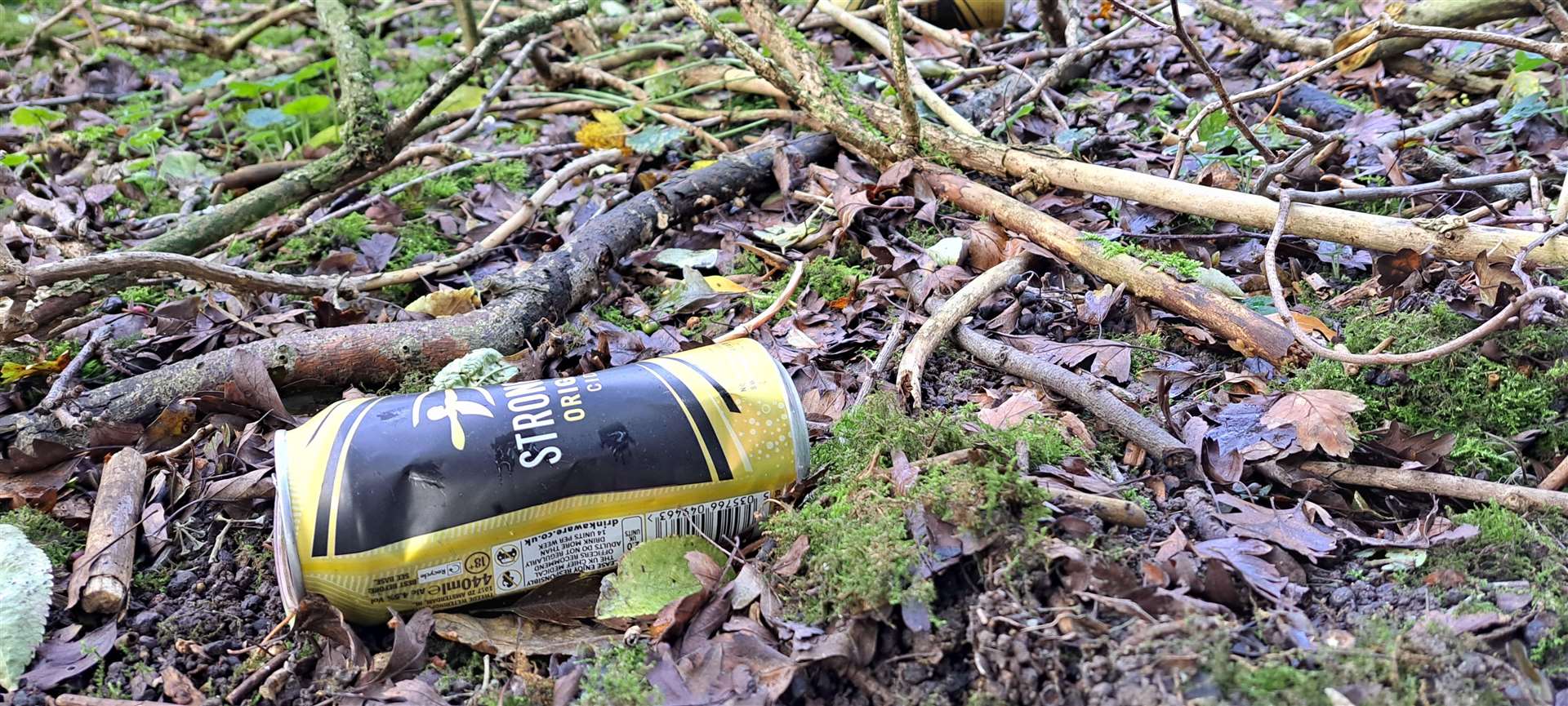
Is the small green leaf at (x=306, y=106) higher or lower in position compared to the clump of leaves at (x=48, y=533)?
higher

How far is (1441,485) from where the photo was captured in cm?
154

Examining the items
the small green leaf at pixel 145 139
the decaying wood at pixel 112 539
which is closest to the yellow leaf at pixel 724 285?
the decaying wood at pixel 112 539

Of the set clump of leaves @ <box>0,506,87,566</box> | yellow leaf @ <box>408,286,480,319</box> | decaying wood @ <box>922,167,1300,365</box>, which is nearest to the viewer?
clump of leaves @ <box>0,506,87,566</box>

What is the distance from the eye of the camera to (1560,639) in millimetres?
1206

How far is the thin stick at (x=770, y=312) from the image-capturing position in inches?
89.7

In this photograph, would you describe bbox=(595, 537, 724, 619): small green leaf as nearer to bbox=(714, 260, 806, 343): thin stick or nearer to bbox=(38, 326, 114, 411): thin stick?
bbox=(714, 260, 806, 343): thin stick

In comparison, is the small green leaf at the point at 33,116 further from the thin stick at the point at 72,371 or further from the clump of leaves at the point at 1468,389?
the clump of leaves at the point at 1468,389

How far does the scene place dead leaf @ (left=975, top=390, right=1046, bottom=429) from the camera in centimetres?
179

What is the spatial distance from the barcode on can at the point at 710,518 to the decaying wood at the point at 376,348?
831mm

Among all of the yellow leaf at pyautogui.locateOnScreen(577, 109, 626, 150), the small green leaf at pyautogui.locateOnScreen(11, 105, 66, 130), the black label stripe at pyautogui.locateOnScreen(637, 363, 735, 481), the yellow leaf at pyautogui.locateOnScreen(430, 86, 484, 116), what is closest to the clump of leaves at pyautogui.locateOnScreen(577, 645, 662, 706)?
the black label stripe at pyautogui.locateOnScreen(637, 363, 735, 481)

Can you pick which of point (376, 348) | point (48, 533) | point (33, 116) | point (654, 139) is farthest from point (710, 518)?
point (33, 116)

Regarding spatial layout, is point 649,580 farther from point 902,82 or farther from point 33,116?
point 33,116

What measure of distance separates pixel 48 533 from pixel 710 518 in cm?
119

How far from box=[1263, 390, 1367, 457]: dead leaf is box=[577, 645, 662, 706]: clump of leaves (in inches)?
43.0
